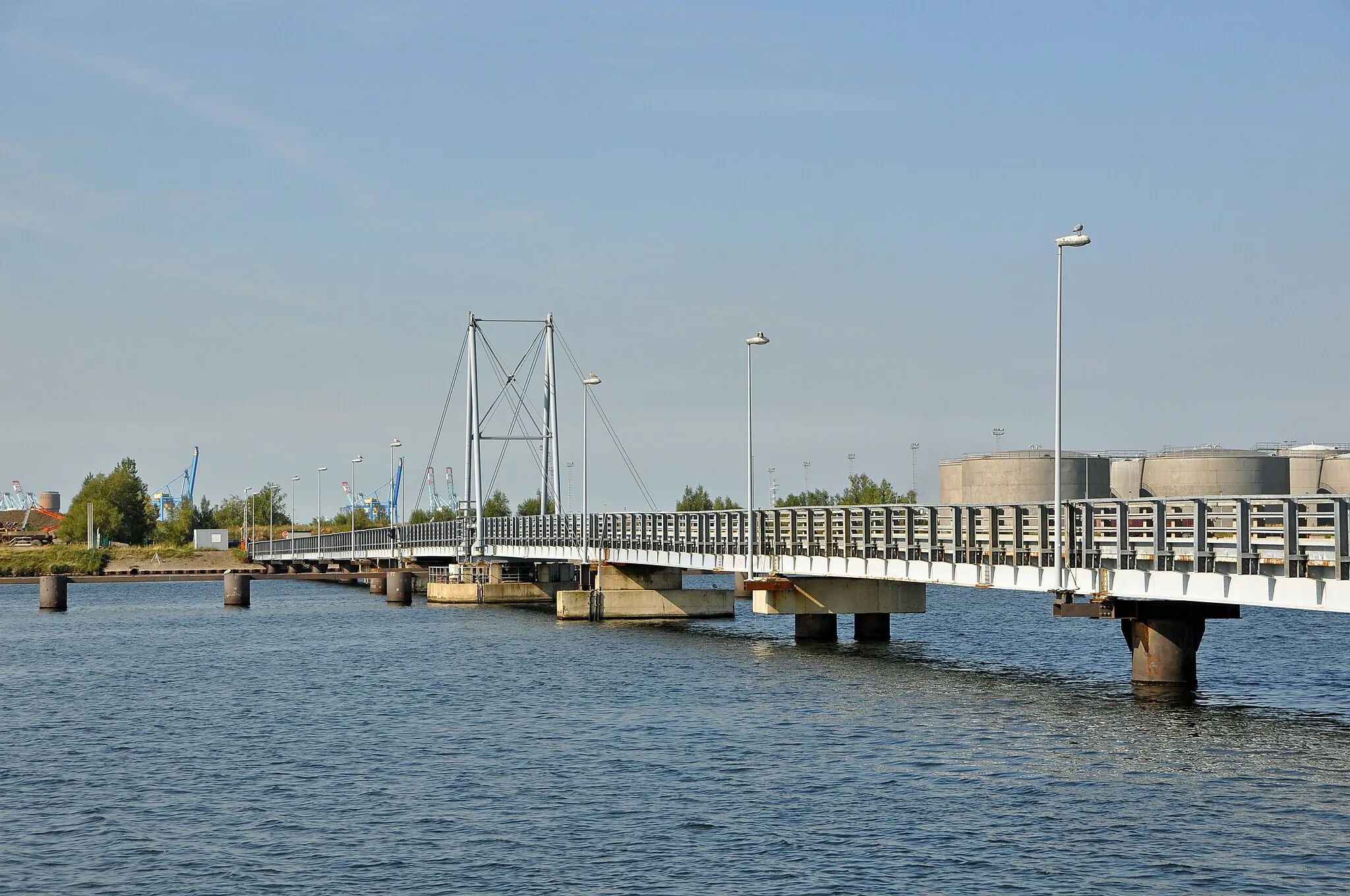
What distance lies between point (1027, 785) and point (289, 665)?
37761 millimetres

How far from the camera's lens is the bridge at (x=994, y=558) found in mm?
35438

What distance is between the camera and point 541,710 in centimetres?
4484

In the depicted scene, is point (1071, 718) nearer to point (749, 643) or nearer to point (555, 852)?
point (555, 852)

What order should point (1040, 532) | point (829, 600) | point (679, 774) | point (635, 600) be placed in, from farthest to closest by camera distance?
1. point (635, 600)
2. point (829, 600)
3. point (1040, 532)
4. point (679, 774)

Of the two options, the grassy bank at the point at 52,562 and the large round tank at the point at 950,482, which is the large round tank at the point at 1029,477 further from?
the grassy bank at the point at 52,562

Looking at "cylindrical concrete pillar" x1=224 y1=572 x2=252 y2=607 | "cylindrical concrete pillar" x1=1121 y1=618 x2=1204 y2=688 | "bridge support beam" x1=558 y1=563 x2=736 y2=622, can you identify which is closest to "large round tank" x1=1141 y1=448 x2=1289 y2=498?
"cylindrical concrete pillar" x1=1121 y1=618 x2=1204 y2=688

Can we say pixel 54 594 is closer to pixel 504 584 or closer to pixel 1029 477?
pixel 504 584

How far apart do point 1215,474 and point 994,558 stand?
65.6 ft

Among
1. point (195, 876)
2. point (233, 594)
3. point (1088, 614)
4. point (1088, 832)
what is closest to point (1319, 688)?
point (1088, 614)

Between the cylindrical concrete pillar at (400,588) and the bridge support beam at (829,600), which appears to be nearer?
the bridge support beam at (829,600)

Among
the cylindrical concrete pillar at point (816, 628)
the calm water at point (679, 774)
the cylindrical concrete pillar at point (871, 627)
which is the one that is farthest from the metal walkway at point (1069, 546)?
the cylindrical concrete pillar at point (871, 627)

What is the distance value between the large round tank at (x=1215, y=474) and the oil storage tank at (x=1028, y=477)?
200 cm

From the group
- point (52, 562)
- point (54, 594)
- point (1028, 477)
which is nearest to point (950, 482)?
point (1028, 477)

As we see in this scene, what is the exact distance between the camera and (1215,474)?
63.5 metres
